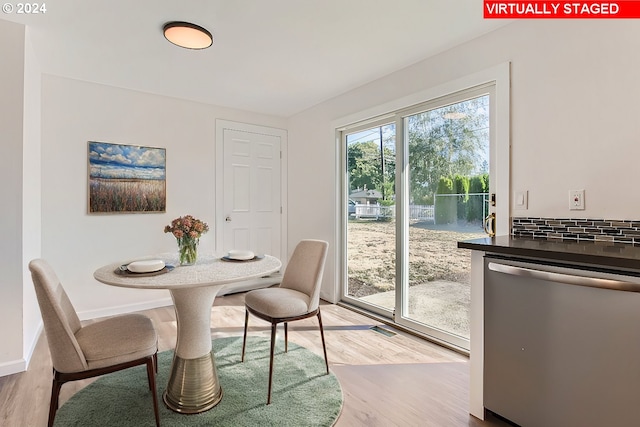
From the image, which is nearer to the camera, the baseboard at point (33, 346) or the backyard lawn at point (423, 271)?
the baseboard at point (33, 346)

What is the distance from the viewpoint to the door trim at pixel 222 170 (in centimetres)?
399

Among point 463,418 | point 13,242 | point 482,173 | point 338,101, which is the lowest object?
point 463,418

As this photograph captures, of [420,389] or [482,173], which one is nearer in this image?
[420,389]

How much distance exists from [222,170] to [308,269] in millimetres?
→ 2213

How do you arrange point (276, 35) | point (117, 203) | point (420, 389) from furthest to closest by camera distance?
1. point (117, 203)
2. point (276, 35)
3. point (420, 389)

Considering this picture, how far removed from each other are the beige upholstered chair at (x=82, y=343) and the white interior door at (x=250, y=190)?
231 centimetres

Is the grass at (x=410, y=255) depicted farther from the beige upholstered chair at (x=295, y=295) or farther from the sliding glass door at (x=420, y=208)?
the beige upholstered chair at (x=295, y=295)

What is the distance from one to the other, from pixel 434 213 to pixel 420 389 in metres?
1.39

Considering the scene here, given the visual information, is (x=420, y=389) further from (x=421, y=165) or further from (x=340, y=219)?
(x=340, y=219)

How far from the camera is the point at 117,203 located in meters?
3.34

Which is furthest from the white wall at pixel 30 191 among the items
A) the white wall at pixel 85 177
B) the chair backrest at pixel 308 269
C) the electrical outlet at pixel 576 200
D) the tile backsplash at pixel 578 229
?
the electrical outlet at pixel 576 200

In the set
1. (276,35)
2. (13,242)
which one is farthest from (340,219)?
(13,242)

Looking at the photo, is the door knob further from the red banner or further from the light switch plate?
the red banner

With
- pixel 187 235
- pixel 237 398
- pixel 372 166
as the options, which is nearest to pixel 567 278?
pixel 237 398
